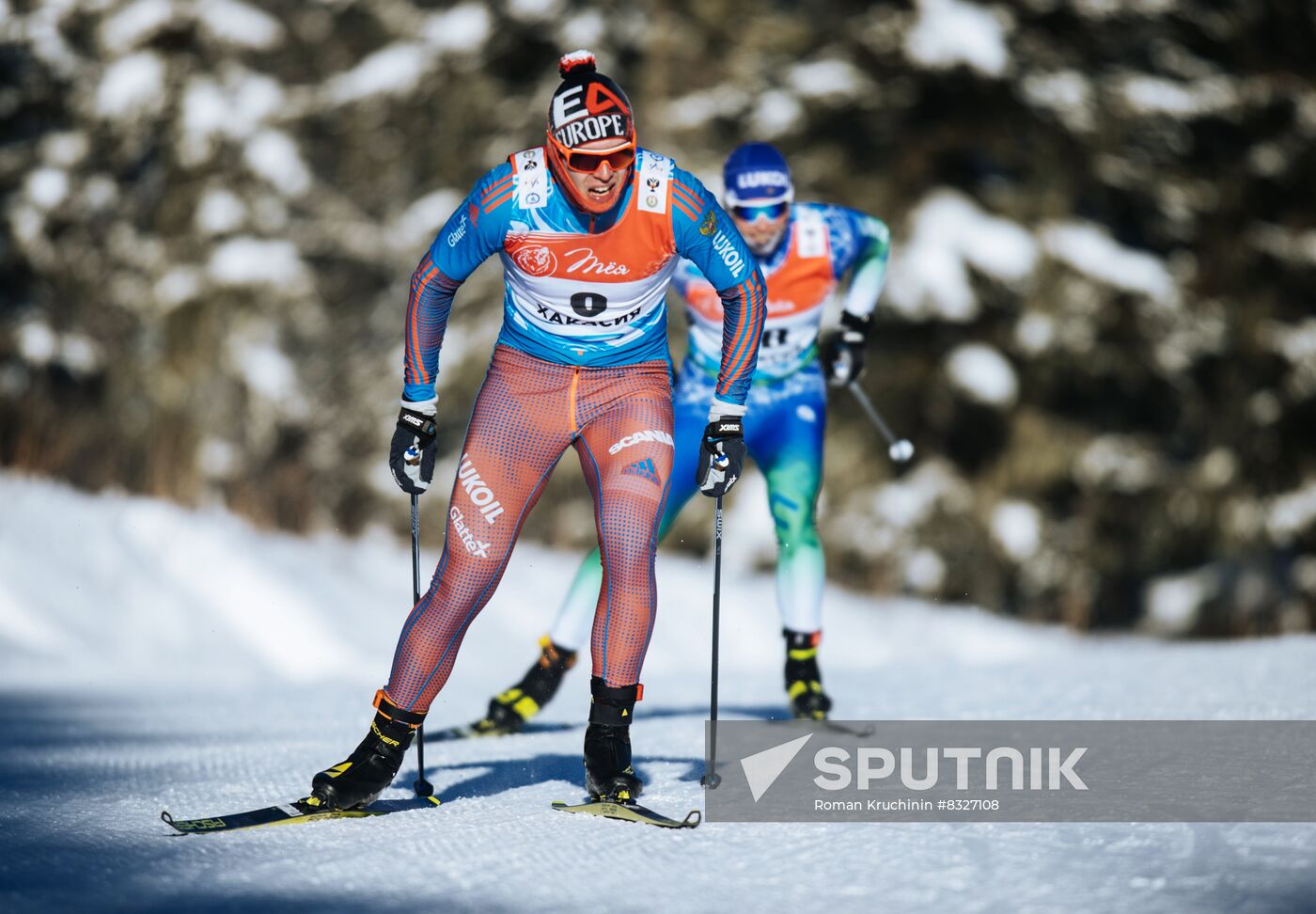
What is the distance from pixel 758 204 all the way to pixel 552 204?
6.18 ft

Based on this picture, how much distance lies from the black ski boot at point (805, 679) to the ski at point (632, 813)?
1.76 m

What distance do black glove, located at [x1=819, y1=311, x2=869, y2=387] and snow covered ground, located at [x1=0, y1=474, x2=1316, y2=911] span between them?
1.53 metres

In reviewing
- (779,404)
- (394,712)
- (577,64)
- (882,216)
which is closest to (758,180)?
(779,404)

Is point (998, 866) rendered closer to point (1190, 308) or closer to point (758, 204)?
point (758, 204)

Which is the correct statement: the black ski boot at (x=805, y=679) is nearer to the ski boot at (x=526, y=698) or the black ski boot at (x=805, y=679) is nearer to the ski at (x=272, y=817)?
the ski boot at (x=526, y=698)

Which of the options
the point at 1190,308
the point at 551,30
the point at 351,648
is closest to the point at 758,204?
the point at 351,648

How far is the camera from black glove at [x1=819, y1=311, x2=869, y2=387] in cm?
579

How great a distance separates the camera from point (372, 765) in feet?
11.7

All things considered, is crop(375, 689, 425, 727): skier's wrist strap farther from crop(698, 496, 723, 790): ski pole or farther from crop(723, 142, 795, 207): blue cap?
crop(723, 142, 795, 207): blue cap

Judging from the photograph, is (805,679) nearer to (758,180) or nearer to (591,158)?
(758,180)

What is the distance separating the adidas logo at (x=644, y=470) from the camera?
3.71 metres

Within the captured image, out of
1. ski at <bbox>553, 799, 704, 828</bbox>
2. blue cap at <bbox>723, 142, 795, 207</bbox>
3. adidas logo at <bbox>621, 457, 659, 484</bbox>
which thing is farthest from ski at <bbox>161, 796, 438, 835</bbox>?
blue cap at <bbox>723, 142, 795, 207</bbox>

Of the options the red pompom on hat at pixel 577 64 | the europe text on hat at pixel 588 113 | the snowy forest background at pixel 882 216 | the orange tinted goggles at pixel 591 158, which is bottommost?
the orange tinted goggles at pixel 591 158

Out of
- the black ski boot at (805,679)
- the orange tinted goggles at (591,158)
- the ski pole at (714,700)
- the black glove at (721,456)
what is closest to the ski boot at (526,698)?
the black ski boot at (805,679)
